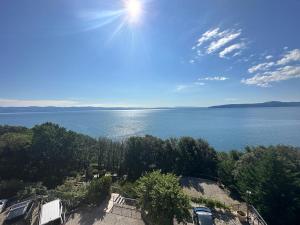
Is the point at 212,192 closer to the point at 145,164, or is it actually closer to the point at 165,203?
the point at 145,164

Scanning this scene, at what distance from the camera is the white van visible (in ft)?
42.1

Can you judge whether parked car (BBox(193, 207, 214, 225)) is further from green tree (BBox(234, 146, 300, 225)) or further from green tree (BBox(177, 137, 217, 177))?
green tree (BBox(177, 137, 217, 177))

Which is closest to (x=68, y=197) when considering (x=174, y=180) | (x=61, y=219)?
(x=61, y=219)

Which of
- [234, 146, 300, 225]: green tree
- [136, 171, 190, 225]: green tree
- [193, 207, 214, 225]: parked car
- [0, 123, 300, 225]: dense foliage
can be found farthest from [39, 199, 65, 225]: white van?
[234, 146, 300, 225]: green tree

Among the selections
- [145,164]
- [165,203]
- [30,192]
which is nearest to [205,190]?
[145,164]

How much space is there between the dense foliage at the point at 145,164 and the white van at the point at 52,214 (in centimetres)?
231

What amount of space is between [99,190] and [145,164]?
16643mm

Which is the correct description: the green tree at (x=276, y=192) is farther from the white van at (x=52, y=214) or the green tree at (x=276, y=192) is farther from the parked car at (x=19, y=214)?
the parked car at (x=19, y=214)

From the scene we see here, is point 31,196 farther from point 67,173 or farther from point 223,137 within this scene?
point 223,137

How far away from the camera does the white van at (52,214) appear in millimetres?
12820

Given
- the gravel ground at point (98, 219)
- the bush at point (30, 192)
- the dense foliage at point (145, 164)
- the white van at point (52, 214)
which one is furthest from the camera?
the bush at point (30, 192)

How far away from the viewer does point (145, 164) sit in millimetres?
32312

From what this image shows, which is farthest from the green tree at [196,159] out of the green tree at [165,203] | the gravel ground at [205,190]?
the green tree at [165,203]

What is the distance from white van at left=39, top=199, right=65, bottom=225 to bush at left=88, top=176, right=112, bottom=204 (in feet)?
7.04
